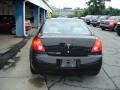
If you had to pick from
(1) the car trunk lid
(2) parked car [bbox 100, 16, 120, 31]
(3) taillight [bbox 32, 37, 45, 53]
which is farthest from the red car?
(1) the car trunk lid

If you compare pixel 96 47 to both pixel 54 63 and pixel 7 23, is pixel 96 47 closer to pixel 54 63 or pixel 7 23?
pixel 54 63

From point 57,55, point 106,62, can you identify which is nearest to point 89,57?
point 57,55

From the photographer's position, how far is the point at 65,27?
761 cm

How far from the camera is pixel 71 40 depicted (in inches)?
261

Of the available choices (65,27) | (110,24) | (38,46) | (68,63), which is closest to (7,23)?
(110,24)

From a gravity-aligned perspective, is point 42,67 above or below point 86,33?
below

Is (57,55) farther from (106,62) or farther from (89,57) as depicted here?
(106,62)

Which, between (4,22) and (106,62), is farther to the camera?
(4,22)

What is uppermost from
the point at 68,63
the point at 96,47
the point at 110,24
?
the point at 96,47

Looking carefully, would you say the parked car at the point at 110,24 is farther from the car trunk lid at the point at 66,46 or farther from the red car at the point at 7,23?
the car trunk lid at the point at 66,46

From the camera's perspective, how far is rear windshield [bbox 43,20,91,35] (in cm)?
731

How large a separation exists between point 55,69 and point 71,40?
2.43 feet

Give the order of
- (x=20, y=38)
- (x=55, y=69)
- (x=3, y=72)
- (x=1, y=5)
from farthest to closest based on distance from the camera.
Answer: (x=1, y=5) < (x=20, y=38) < (x=3, y=72) < (x=55, y=69)

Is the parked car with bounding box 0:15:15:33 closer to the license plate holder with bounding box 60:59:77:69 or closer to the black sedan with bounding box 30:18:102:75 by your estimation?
the black sedan with bounding box 30:18:102:75
